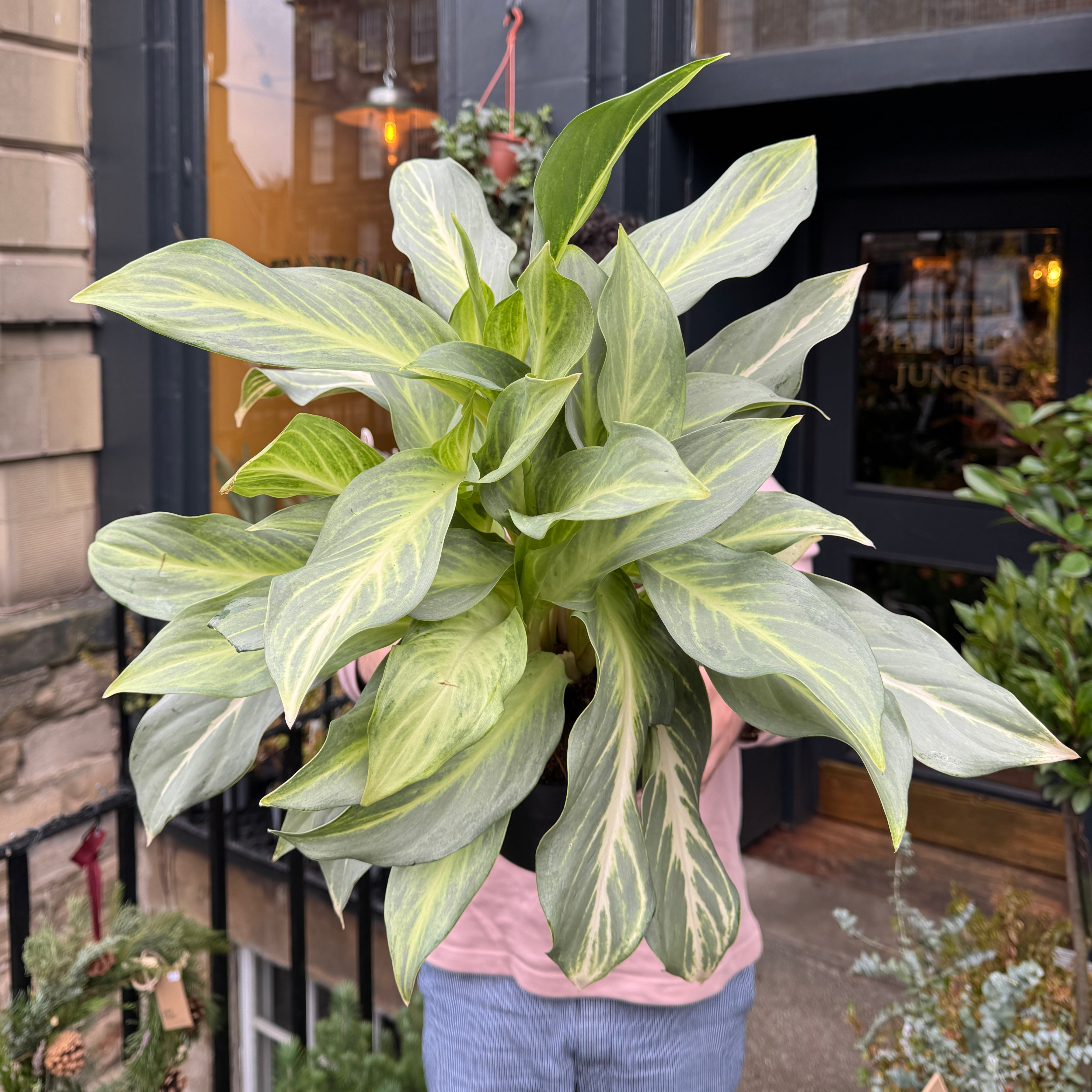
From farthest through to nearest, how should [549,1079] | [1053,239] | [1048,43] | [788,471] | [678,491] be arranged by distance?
[788,471] → [1053,239] → [1048,43] → [549,1079] → [678,491]

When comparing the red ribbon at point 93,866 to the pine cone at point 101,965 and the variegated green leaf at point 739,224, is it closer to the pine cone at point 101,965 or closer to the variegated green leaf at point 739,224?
the pine cone at point 101,965

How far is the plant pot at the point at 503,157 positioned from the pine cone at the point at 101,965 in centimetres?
191

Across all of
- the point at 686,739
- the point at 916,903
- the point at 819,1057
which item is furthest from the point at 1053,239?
the point at 686,739

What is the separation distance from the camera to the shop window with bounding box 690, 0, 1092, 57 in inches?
91.0

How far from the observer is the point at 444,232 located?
84 centimetres

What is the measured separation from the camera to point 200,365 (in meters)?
3.01

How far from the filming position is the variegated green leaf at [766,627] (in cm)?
56

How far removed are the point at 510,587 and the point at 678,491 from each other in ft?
0.75

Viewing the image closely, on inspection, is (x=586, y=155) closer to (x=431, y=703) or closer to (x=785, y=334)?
(x=785, y=334)

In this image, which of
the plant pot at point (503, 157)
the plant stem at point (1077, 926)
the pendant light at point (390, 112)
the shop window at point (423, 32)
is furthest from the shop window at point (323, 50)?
the plant stem at point (1077, 926)

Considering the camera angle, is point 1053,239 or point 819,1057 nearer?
point 819,1057

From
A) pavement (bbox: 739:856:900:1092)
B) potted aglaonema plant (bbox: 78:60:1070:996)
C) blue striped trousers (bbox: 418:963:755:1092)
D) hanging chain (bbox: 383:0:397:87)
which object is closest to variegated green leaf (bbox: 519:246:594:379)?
potted aglaonema plant (bbox: 78:60:1070:996)

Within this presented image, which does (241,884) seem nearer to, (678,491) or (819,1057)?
(819,1057)

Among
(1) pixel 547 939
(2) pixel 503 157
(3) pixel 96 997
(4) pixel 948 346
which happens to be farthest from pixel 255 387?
(4) pixel 948 346
